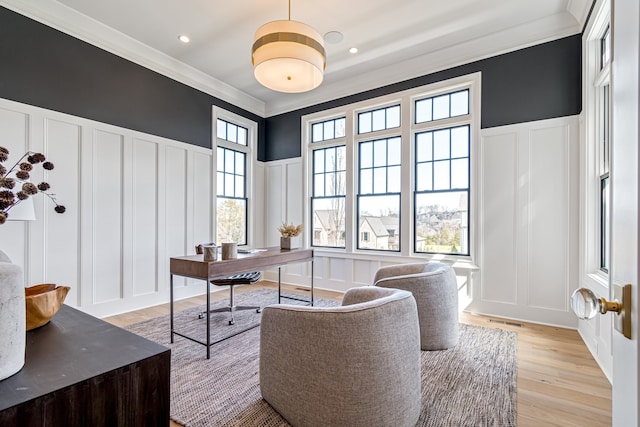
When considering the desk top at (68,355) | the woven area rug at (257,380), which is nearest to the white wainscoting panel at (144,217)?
the woven area rug at (257,380)

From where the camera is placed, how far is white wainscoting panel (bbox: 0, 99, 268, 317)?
122 inches

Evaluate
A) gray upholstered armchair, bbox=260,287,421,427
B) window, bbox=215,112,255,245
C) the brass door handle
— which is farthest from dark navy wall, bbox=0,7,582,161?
the brass door handle

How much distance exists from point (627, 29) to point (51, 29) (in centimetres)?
463

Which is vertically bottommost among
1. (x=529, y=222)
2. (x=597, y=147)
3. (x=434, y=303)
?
(x=434, y=303)

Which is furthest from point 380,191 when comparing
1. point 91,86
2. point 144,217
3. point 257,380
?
point 91,86

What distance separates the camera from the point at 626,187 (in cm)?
66

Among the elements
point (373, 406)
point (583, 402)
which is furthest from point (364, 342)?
point (583, 402)

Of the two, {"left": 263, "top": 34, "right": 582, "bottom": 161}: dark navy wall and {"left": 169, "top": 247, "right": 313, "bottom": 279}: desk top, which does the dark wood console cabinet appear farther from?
{"left": 263, "top": 34, "right": 582, "bottom": 161}: dark navy wall

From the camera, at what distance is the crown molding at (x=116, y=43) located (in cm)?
314

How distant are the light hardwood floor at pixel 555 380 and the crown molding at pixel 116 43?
326cm

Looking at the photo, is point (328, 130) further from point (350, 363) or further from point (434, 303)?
point (350, 363)

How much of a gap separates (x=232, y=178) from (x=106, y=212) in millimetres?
2088

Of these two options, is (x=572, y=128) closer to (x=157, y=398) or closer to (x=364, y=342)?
(x=364, y=342)

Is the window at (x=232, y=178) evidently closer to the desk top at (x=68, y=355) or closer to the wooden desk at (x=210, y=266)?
the wooden desk at (x=210, y=266)
